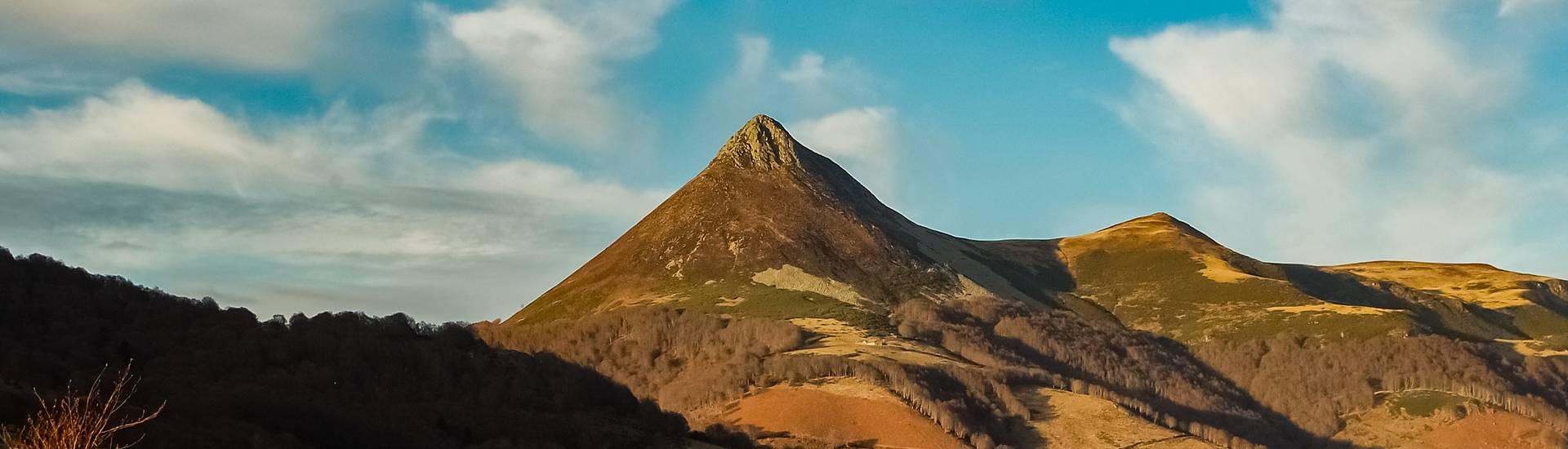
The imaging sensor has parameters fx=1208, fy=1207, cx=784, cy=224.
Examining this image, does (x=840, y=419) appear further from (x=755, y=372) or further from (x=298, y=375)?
(x=298, y=375)

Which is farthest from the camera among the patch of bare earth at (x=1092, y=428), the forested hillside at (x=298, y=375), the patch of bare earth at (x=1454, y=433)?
the patch of bare earth at (x=1454, y=433)

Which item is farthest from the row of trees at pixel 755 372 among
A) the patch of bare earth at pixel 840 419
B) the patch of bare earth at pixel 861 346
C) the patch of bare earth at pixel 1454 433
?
the patch of bare earth at pixel 1454 433

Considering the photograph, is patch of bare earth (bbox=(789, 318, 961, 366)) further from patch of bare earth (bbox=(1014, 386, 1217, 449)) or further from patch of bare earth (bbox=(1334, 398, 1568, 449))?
patch of bare earth (bbox=(1334, 398, 1568, 449))

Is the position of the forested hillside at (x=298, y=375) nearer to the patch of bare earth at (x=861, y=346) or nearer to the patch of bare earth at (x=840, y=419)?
the patch of bare earth at (x=840, y=419)

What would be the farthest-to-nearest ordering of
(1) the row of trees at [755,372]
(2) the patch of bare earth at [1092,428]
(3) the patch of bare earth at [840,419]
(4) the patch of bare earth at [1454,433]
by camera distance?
(4) the patch of bare earth at [1454,433] → (1) the row of trees at [755,372] → (2) the patch of bare earth at [1092,428] → (3) the patch of bare earth at [840,419]

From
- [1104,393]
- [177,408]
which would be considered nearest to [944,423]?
[1104,393]

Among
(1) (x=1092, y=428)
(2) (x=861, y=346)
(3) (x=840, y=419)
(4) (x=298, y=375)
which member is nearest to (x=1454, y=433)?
(1) (x=1092, y=428)

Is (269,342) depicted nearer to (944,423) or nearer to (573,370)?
(573,370)
